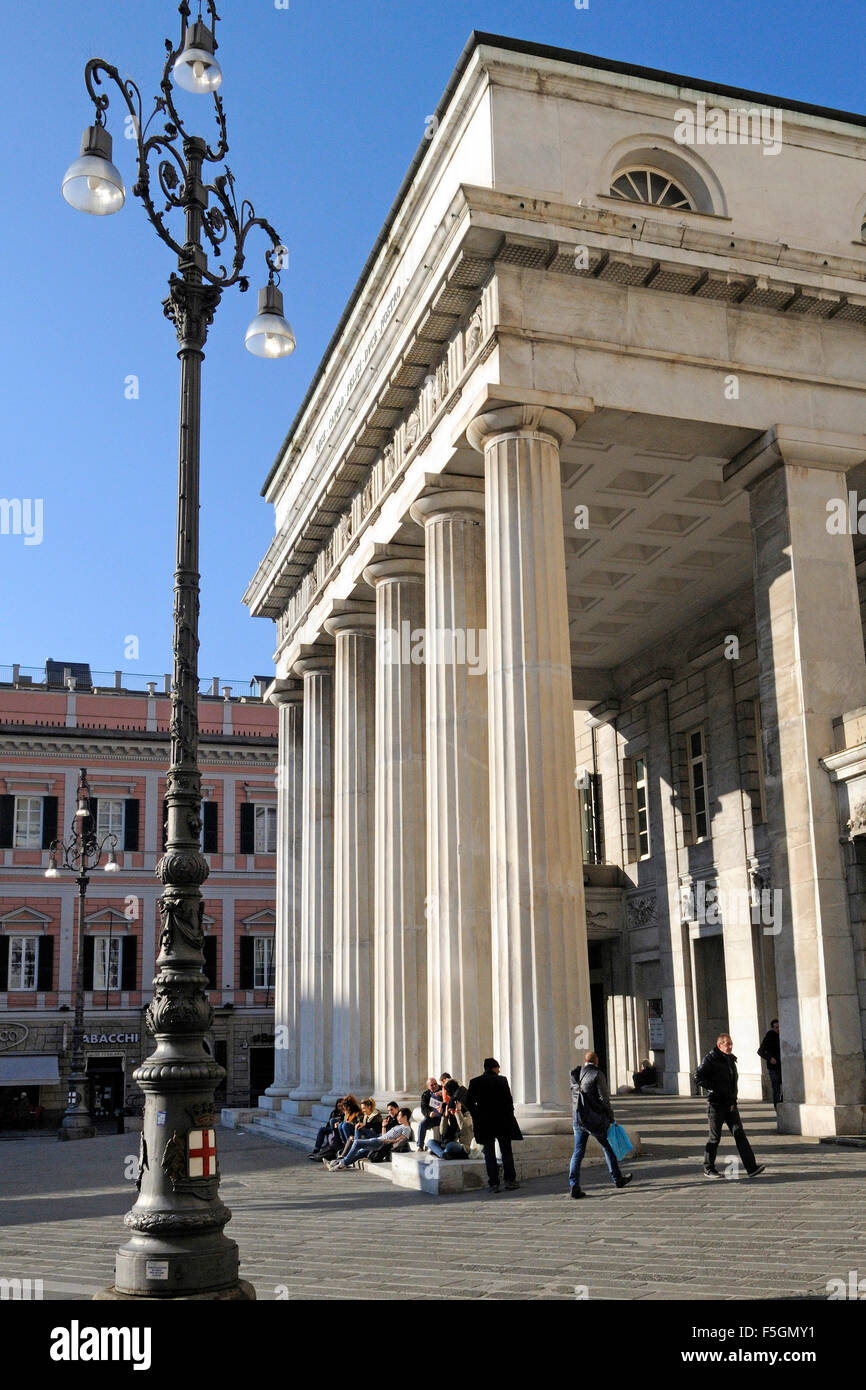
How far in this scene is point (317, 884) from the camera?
28.5 meters

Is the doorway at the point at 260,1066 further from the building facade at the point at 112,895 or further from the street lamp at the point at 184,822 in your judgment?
the street lamp at the point at 184,822

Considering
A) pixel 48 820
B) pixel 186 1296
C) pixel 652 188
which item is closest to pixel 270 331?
pixel 186 1296

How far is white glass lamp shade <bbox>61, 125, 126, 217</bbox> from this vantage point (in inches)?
387

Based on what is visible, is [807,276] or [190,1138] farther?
[807,276]

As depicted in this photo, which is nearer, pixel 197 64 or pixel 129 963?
pixel 197 64

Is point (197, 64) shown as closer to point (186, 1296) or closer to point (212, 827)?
point (186, 1296)

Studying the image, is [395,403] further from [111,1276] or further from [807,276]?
[111,1276]

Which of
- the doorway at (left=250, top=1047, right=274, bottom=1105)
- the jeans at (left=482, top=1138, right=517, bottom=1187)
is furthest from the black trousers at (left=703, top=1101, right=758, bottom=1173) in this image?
the doorway at (left=250, top=1047, right=274, bottom=1105)

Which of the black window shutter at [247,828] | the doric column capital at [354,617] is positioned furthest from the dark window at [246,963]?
the doric column capital at [354,617]

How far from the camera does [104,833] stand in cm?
5078

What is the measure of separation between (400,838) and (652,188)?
10.9 m

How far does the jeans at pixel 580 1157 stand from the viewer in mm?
12727
